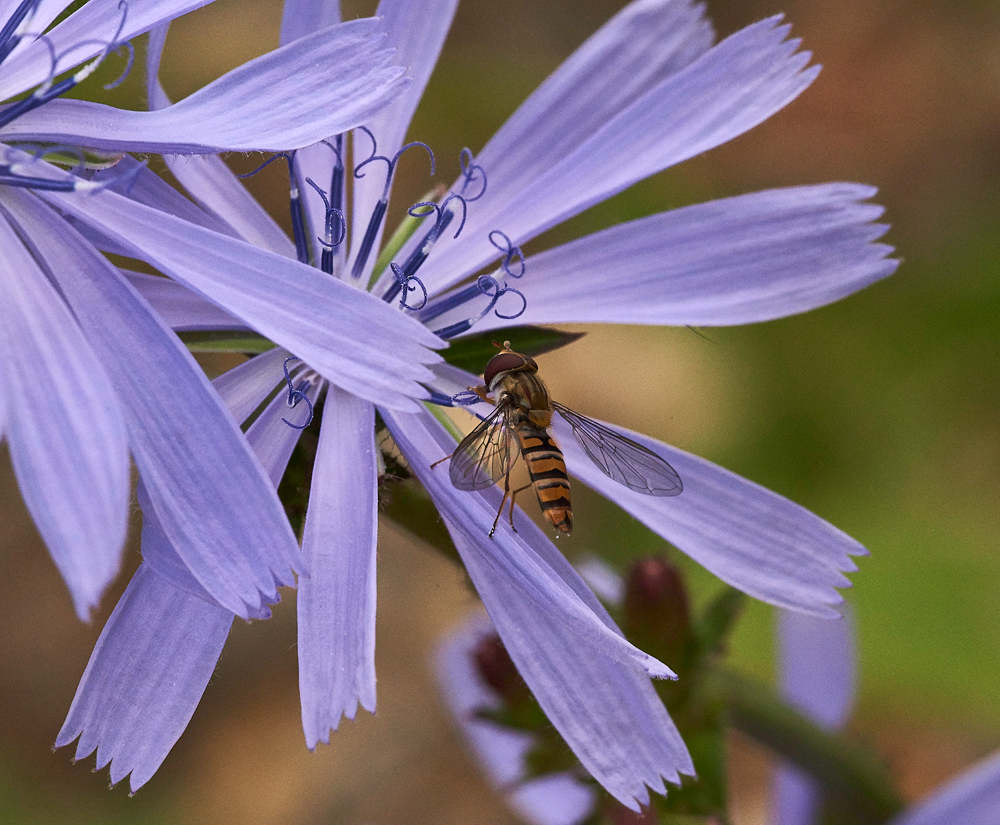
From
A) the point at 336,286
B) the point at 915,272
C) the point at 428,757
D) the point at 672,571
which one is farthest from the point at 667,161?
the point at 428,757

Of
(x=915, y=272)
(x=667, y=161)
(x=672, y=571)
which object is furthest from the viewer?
(x=915, y=272)

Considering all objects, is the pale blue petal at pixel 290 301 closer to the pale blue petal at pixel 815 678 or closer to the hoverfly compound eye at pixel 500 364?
the hoverfly compound eye at pixel 500 364

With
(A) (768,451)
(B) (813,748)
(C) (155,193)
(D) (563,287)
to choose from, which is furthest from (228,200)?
(A) (768,451)

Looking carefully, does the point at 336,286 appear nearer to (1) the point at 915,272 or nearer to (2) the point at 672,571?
(2) the point at 672,571

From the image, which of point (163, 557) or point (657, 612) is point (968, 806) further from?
point (163, 557)

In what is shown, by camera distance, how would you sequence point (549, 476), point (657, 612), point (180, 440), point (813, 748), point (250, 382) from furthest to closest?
1. point (813, 748)
2. point (657, 612)
3. point (549, 476)
4. point (250, 382)
5. point (180, 440)
